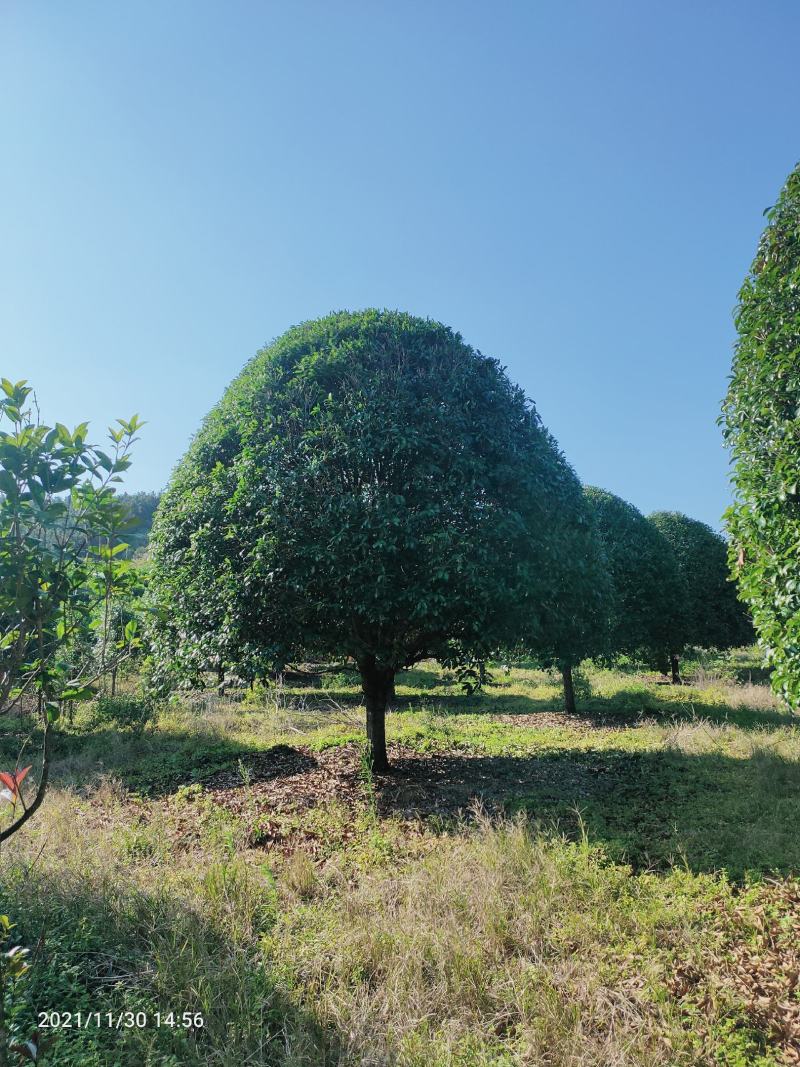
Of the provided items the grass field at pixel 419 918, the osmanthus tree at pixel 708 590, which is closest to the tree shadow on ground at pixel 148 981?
the grass field at pixel 419 918

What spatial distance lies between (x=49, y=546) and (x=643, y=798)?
717 cm

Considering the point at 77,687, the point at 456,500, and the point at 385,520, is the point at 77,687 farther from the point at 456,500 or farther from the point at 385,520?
the point at 456,500

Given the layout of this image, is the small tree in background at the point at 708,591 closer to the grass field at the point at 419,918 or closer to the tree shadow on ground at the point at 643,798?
the tree shadow on ground at the point at 643,798

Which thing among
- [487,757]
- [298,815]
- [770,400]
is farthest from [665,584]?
[298,815]

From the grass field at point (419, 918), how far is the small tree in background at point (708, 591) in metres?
11.0

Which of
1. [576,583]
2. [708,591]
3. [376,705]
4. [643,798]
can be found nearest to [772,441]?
[576,583]

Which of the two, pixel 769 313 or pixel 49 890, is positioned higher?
pixel 769 313

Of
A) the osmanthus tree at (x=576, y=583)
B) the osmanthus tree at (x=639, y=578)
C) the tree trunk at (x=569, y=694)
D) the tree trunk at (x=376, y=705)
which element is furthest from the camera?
the osmanthus tree at (x=639, y=578)

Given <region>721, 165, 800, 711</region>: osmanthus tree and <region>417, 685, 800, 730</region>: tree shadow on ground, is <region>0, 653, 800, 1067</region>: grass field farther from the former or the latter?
<region>417, 685, 800, 730</region>: tree shadow on ground

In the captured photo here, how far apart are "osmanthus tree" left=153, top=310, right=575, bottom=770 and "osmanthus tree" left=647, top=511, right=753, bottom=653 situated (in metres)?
12.9

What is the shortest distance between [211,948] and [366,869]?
4.93 ft

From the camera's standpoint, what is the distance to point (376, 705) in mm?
8383

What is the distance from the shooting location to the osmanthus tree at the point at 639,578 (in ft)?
49.5

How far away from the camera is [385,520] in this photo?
6211 mm
